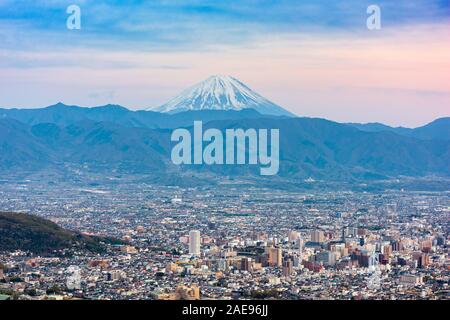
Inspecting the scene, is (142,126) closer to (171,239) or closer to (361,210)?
(361,210)

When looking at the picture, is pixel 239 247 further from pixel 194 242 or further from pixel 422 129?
pixel 422 129

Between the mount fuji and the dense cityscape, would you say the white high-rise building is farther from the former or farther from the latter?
the mount fuji

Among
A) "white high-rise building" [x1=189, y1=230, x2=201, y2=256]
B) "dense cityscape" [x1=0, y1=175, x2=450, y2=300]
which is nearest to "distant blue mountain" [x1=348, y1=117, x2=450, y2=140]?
"dense cityscape" [x1=0, y1=175, x2=450, y2=300]

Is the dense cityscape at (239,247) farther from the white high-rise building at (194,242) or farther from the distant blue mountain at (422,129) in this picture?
the distant blue mountain at (422,129)
